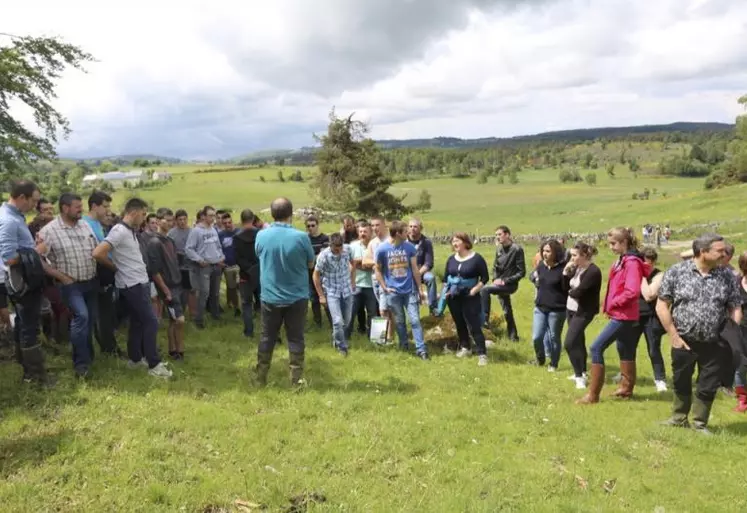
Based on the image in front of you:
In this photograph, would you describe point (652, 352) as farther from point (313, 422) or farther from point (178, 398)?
point (178, 398)

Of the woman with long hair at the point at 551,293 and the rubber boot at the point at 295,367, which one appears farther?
the woman with long hair at the point at 551,293

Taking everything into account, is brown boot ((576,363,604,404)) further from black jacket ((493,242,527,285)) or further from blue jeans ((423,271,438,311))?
blue jeans ((423,271,438,311))

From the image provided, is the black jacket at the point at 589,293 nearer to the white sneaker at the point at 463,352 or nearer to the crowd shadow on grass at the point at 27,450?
the white sneaker at the point at 463,352

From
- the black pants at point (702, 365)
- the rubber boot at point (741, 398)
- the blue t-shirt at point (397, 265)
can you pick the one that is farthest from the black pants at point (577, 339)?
the blue t-shirt at point (397, 265)

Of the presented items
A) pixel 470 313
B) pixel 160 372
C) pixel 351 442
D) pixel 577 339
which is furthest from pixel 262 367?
pixel 577 339

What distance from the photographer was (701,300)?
603 cm

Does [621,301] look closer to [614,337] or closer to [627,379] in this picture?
[614,337]

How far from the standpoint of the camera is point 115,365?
721cm

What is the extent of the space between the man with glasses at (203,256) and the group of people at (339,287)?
26mm

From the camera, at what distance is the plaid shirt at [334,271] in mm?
8828

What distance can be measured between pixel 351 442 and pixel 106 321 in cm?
428

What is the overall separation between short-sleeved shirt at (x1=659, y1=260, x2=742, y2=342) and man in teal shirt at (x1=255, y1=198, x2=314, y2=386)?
4479 millimetres

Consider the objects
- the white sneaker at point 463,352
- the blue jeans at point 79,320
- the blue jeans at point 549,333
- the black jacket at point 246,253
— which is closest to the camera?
the blue jeans at point 79,320

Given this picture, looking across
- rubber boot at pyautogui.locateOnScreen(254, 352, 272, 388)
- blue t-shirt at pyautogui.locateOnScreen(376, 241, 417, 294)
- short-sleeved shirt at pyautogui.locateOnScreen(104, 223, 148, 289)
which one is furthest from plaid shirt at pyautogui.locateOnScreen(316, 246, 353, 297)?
short-sleeved shirt at pyautogui.locateOnScreen(104, 223, 148, 289)
